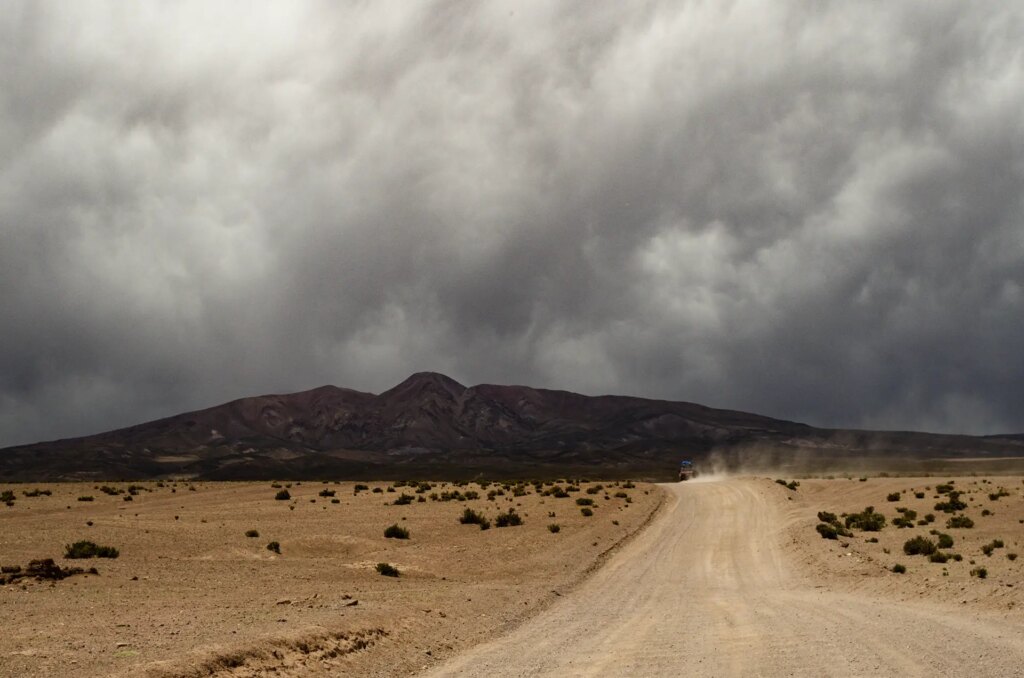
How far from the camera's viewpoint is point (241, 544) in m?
31.4

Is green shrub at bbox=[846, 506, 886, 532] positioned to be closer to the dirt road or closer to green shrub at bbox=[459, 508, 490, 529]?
the dirt road

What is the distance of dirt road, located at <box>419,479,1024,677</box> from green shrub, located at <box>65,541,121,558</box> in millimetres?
16588

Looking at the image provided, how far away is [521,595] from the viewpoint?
75.3 ft

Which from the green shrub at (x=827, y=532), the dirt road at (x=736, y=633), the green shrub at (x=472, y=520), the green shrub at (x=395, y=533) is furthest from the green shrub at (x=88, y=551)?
the green shrub at (x=827, y=532)

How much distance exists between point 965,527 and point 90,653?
37.1 metres

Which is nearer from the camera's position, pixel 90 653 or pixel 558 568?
pixel 90 653

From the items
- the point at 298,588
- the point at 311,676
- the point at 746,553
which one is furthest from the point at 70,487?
the point at 311,676

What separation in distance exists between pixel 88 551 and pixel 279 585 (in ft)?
28.5

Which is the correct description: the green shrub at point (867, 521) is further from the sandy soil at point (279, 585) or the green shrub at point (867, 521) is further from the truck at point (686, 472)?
the truck at point (686, 472)

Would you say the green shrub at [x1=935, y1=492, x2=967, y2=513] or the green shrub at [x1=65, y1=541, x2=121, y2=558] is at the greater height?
the green shrub at [x1=65, y1=541, x2=121, y2=558]

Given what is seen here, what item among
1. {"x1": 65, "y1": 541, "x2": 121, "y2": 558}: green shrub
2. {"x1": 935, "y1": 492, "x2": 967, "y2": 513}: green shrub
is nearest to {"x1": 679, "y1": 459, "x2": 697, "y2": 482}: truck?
{"x1": 935, "y1": 492, "x2": 967, "y2": 513}: green shrub

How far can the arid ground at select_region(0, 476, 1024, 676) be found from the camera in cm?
1360

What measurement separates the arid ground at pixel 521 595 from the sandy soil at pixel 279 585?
0.30 ft

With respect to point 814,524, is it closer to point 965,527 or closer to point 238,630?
point 965,527
